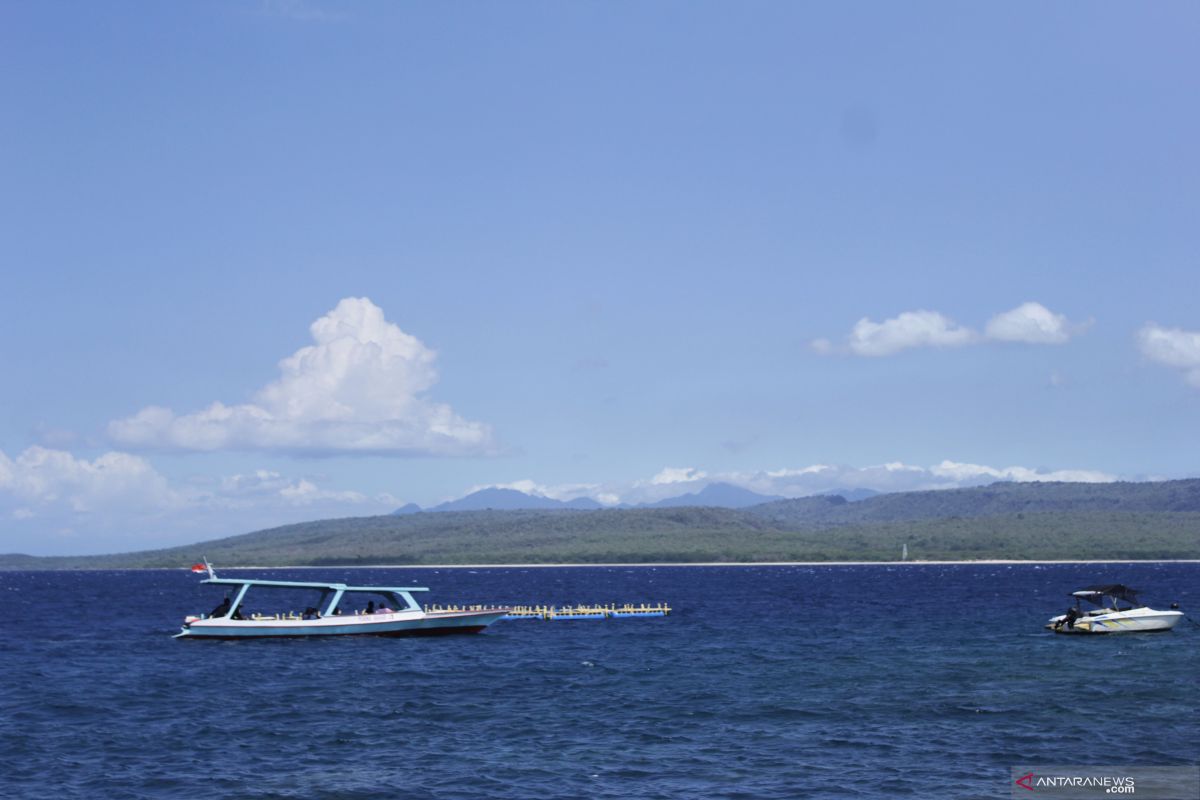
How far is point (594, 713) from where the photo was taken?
56875 mm

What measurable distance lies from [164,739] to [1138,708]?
40.9 meters

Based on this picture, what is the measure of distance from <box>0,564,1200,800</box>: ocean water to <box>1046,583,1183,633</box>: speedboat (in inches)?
60.7

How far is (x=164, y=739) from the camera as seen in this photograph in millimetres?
51969

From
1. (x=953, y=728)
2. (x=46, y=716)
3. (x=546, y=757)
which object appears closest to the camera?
(x=546, y=757)

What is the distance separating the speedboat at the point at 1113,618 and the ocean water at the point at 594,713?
154 centimetres

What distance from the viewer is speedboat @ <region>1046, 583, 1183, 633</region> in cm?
9256

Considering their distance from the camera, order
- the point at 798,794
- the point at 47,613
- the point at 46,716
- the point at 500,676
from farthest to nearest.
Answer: the point at 47,613, the point at 500,676, the point at 46,716, the point at 798,794

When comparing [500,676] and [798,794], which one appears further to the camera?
[500,676]

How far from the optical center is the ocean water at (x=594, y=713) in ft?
140

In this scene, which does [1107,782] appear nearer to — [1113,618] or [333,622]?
[1113,618]

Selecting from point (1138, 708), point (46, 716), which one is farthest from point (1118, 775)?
point (46, 716)

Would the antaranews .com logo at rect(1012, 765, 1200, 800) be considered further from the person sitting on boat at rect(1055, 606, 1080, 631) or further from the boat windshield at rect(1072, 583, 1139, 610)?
the boat windshield at rect(1072, 583, 1139, 610)

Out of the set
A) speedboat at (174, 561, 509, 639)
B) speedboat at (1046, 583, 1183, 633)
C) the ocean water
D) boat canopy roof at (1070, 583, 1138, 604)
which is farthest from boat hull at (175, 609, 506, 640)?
boat canopy roof at (1070, 583, 1138, 604)

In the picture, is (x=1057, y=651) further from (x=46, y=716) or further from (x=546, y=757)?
(x=46, y=716)
